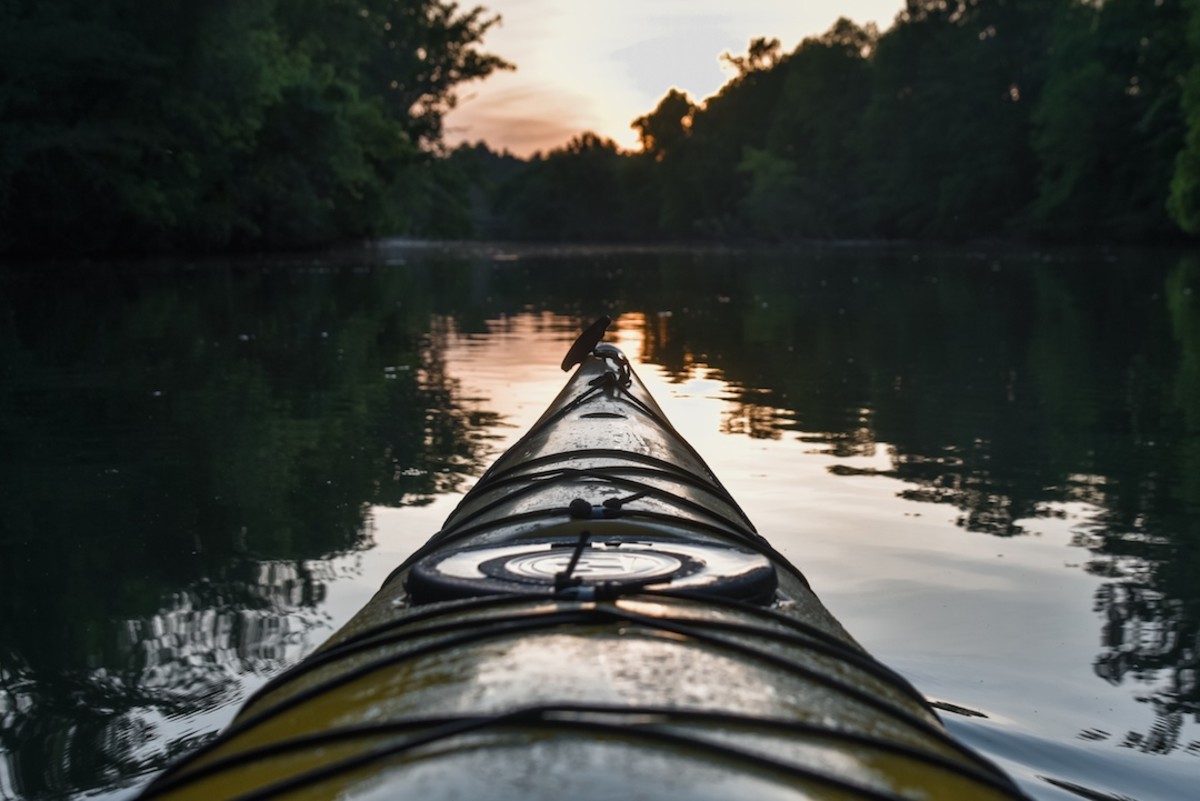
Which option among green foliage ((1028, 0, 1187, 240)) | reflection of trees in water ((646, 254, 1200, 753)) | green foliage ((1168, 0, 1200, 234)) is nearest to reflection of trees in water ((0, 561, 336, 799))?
reflection of trees in water ((646, 254, 1200, 753))

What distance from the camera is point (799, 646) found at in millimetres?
2424

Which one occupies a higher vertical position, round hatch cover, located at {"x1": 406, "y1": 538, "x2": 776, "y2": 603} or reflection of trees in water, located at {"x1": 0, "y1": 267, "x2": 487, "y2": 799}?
round hatch cover, located at {"x1": 406, "y1": 538, "x2": 776, "y2": 603}

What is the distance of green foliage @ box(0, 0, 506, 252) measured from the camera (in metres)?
24.9

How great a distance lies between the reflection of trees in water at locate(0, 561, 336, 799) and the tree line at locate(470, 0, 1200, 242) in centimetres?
3584

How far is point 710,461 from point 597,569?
4.73 meters

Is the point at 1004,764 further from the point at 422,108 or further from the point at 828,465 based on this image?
the point at 422,108

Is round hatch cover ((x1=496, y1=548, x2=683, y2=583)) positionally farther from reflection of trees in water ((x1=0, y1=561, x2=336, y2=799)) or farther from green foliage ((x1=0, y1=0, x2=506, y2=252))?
green foliage ((x1=0, y1=0, x2=506, y2=252))

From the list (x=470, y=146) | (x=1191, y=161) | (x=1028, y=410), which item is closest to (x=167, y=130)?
(x=1028, y=410)

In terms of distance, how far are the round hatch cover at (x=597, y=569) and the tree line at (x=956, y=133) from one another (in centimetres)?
3695

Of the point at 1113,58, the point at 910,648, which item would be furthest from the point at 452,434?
the point at 1113,58

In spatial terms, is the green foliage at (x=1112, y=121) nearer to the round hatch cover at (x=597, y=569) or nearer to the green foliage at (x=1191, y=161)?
the green foliage at (x=1191, y=161)

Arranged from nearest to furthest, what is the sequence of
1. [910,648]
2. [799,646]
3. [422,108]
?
1. [799,646]
2. [910,648]
3. [422,108]

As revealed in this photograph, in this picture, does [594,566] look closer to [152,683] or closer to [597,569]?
[597,569]

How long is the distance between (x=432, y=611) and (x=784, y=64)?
98717 mm
